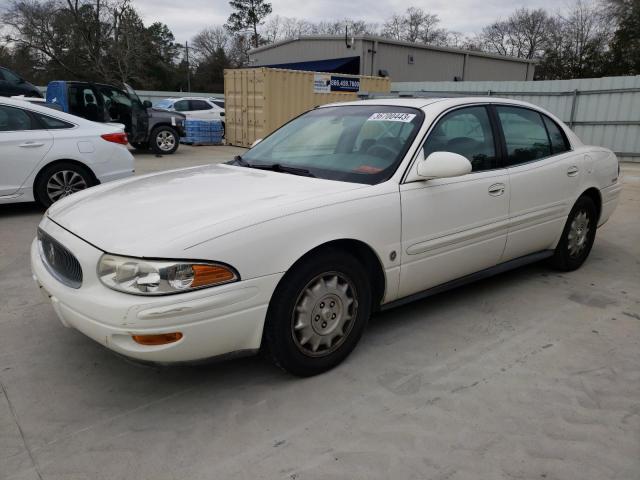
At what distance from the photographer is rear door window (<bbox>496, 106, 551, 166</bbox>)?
12.8 ft

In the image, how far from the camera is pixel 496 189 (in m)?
3.65

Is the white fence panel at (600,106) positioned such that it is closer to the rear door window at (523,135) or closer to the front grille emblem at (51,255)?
the rear door window at (523,135)

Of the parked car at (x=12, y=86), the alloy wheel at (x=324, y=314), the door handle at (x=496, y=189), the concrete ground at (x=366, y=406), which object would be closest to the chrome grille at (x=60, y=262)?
the concrete ground at (x=366, y=406)

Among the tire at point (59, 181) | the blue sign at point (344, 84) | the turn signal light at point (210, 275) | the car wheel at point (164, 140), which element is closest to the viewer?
the turn signal light at point (210, 275)

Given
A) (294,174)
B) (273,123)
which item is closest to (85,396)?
(294,174)

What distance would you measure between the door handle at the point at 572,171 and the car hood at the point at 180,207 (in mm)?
2264

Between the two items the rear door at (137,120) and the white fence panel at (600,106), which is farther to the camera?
the rear door at (137,120)

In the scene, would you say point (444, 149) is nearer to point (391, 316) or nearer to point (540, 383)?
point (391, 316)

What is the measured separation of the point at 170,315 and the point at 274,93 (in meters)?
14.0

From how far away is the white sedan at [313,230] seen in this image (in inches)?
92.4

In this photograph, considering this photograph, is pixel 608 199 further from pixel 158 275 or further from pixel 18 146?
pixel 18 146

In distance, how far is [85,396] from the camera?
2701mm

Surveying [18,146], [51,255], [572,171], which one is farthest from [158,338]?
[18,146]

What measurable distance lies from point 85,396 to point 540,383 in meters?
2.47
